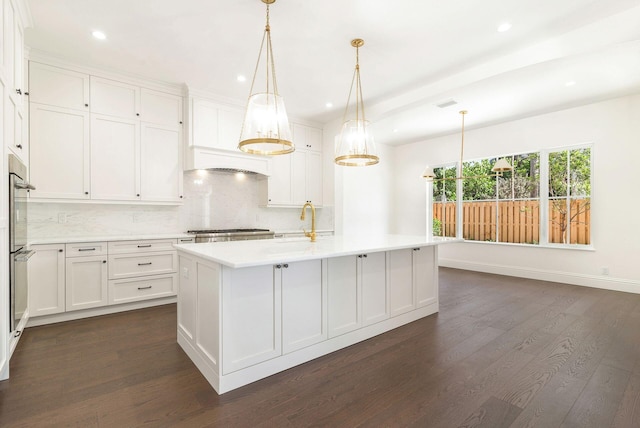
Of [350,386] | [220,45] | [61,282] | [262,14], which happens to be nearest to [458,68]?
[262,14]

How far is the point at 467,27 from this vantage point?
2.90 metres

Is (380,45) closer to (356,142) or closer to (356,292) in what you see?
(356,142)

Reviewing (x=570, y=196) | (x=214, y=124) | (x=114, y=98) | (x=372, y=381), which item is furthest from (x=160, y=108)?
(x=570, y=196)

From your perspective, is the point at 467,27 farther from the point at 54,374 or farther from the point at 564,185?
the point at 54,374

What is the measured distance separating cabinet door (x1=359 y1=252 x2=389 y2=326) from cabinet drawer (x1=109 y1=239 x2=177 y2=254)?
2.60 meters

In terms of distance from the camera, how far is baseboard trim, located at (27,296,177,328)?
3.25 metres

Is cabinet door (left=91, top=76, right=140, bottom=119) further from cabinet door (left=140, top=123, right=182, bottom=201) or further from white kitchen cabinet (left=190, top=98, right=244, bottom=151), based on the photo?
white kitchen cabinet (left=190, top=98, right=244, bottom=151)

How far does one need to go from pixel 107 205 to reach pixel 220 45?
8.30 ft

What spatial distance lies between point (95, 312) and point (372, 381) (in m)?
3.32

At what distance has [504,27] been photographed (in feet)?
9.50

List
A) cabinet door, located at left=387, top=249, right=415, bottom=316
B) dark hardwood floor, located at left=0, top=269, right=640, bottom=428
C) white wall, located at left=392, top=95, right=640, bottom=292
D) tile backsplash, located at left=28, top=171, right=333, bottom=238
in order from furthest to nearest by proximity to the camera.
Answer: white wall, located at left=392, top=95, right=640, bottom=292 → tile backsplash, located at left=28, top=171, right=333, bottom=238 → cabinet door, located at left=387, top=249, right=415, bottom=316 → dark hardwood floor, located at left=0, top=269, right=640, bottom=428

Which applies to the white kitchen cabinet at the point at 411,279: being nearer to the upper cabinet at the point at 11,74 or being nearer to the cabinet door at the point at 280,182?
the cabinet door at the point at 280,182

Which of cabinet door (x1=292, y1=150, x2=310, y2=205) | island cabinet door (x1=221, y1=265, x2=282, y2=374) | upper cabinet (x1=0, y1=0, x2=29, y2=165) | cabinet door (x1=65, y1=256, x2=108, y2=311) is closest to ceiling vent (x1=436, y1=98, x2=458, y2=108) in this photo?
cabinet door (x1=292, y1=150, x2=310, y2=205)

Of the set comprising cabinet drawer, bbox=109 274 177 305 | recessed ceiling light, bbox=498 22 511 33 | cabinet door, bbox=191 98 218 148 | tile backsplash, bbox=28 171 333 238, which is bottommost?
cabinet drawer, bbox=109 274 177 305
